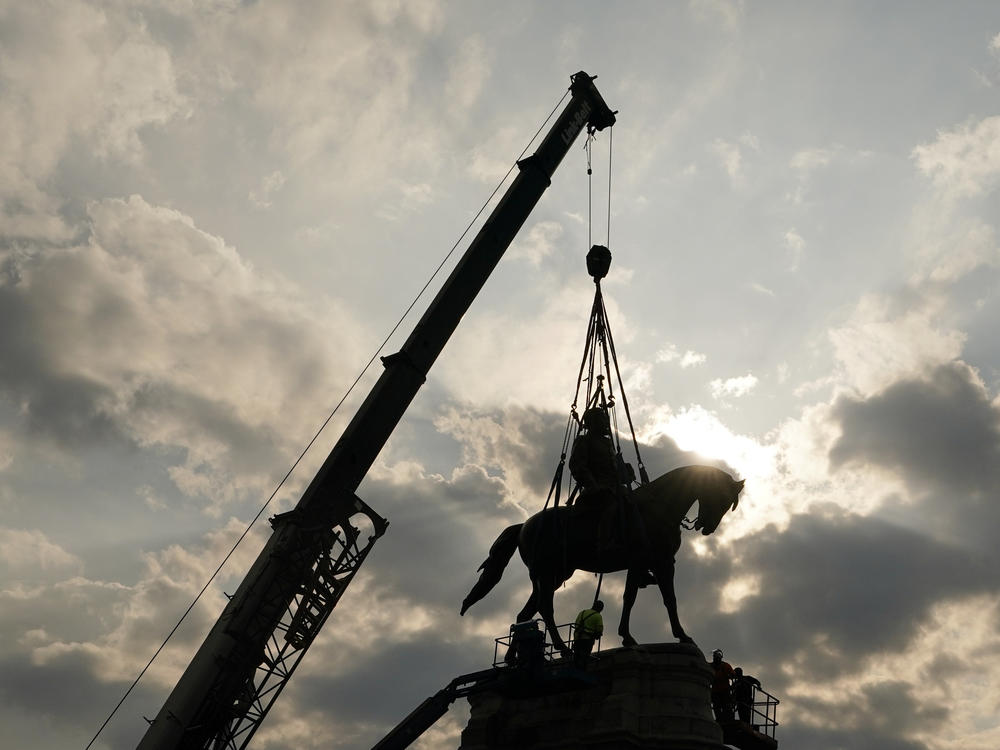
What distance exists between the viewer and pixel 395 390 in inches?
1232

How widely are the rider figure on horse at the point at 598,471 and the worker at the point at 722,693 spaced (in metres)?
4.25

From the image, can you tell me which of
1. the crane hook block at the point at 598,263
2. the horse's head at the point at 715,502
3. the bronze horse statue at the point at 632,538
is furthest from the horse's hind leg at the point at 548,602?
the crane hook block at the point at 598,263

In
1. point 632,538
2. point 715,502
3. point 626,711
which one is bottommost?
point 626,711

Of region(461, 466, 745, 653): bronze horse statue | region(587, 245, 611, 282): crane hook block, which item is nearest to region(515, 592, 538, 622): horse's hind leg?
region(461, 466, 745, 653): bronze horse statue

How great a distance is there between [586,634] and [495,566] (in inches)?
185

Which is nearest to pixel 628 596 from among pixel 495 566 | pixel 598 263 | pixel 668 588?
pixel 668 588

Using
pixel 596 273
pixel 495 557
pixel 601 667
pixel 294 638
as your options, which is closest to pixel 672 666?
pixel 601 667

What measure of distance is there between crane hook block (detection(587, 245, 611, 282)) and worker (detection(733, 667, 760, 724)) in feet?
39.4

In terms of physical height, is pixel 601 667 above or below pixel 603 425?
below

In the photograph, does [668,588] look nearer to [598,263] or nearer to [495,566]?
[495,566]

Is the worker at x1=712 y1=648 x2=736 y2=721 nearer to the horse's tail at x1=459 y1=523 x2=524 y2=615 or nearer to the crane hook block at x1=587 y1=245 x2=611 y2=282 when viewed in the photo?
the horse's tail at x1=459 y1=523 x2=524 y2=615

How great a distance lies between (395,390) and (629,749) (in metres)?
12.1

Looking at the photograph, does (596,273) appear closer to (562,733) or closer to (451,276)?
(451,276)

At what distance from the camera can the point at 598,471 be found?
27.9 meters
